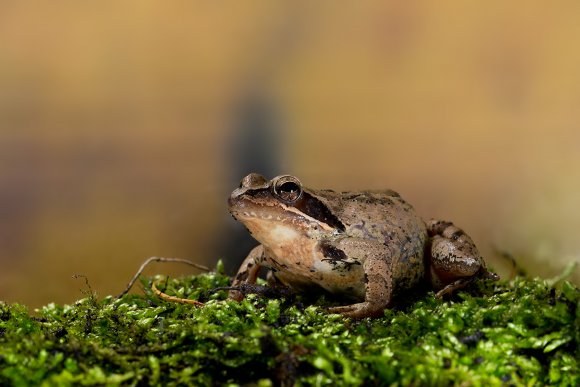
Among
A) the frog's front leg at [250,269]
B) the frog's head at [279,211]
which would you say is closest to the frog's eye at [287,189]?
the frog's head at [279,211]

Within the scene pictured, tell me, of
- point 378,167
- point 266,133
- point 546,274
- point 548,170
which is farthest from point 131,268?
point 548,170

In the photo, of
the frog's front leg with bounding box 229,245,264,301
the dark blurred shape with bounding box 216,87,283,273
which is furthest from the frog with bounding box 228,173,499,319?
the dark blurred shape with bounding box 216,87,283,273

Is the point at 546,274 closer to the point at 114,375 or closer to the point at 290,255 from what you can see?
the point at 290,255

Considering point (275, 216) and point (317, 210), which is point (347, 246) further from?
point (275, 216)

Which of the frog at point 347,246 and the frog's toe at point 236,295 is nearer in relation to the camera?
the frog at point 347,246

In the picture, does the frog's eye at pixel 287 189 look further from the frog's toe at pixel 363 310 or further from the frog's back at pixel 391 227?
the frog's toe at pixel 363 310

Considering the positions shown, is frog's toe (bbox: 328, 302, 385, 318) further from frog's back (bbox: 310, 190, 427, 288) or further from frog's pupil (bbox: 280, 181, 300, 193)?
frog's pupil (bbox: 280, 181, 300, 193)
